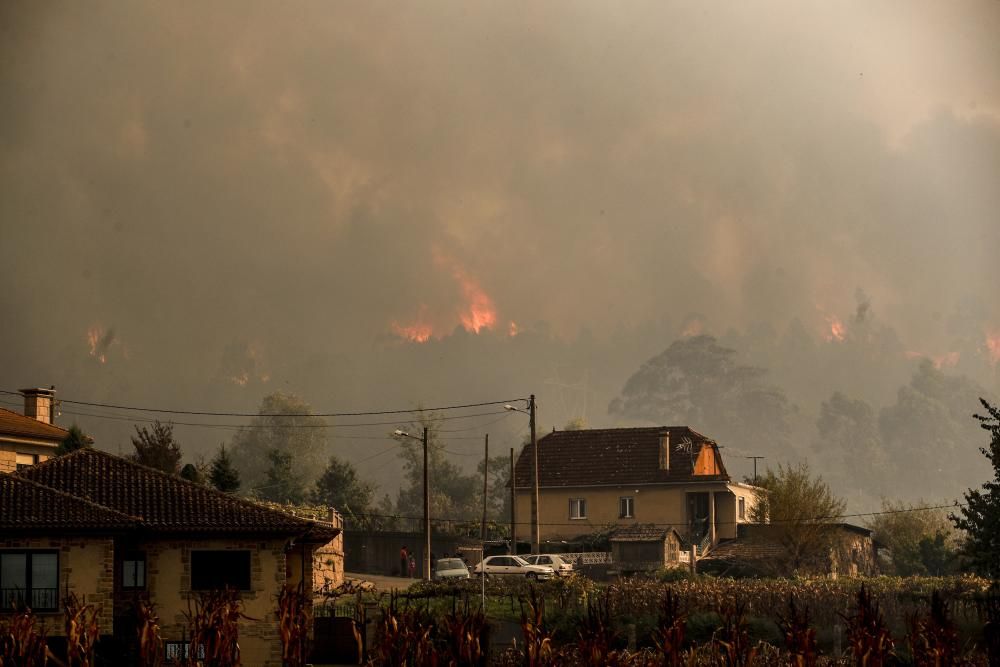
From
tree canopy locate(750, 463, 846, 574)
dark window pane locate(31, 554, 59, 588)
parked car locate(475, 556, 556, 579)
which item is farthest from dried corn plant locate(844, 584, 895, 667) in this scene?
tree canopy locate(750, 463, 846, 574)

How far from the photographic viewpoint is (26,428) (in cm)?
7200

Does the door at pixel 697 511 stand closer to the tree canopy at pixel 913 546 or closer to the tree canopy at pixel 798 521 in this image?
the tree canopy at pixel 798 521

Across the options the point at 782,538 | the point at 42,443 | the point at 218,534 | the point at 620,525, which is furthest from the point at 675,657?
the point at 620,525

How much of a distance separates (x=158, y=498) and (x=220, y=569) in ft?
13.1

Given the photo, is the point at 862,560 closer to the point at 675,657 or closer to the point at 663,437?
the point at 663,437

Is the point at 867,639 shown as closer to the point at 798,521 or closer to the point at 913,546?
the point at 798,521

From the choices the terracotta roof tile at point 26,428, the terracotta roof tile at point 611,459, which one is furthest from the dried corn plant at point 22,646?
the terracotta roof tile at point 611,459

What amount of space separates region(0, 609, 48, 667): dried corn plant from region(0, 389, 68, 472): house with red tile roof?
116 feet

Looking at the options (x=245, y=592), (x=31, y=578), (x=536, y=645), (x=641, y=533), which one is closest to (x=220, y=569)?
(x=245, y=592)

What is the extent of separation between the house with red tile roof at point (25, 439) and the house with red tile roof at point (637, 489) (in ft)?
105

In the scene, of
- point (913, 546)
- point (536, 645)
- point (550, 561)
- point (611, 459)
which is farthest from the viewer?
point (913, 546)

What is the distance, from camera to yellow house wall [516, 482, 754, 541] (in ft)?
307

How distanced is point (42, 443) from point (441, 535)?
3289 centimetres

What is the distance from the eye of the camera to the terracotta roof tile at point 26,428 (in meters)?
69.7
